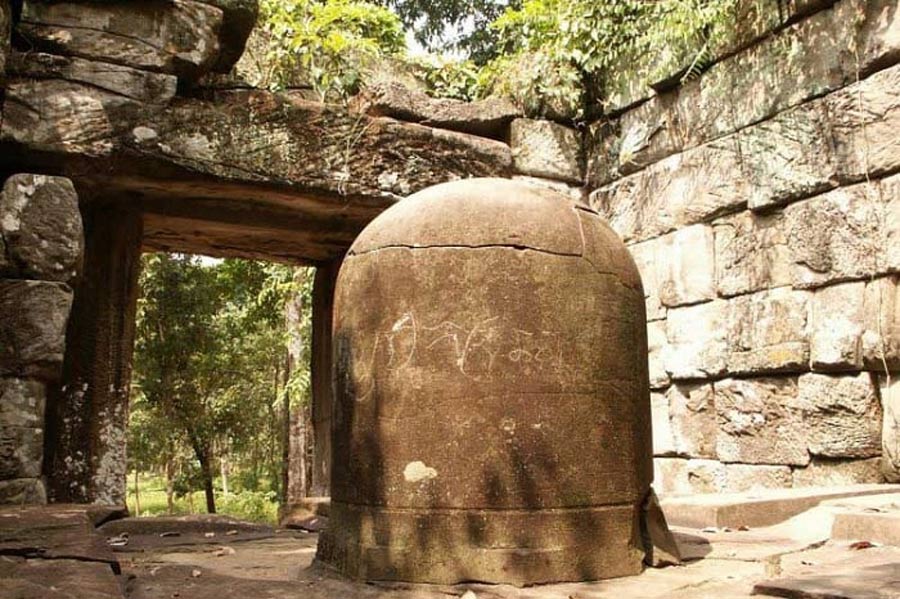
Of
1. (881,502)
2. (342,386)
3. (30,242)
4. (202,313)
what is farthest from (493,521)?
(202,313)

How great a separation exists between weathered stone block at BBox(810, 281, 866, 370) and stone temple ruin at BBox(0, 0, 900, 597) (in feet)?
0.04

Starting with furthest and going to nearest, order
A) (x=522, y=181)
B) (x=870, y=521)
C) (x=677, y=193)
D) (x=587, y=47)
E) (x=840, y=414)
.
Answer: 1. (x=587, y=47)
2. (x=677, y=193)
3. (x=840, y=414)
4. (x=522, y=181)
5. (x=870, y=521)

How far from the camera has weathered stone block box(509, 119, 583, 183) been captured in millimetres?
6887

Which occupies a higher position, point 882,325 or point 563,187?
point 563,187

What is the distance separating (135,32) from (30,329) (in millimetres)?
1892

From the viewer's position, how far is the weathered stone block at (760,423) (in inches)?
213

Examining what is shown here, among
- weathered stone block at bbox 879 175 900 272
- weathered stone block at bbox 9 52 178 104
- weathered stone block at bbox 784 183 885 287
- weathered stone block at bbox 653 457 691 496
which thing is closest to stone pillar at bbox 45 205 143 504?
weathered stone block at bbox 9 52 178 104

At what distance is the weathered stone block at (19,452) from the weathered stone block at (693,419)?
426 cm

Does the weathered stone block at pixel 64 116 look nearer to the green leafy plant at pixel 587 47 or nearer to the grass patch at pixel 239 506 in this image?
the green leafy plant at pixel 587 47

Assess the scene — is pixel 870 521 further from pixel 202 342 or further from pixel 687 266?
pixel 202 342

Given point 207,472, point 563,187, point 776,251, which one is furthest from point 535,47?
point 207,472

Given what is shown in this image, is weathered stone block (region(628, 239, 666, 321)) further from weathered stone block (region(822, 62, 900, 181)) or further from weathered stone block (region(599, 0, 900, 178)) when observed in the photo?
weathered stone block (region(822, 62, 900, 181))

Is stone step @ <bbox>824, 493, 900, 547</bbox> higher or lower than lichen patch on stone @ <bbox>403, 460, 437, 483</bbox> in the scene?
lower

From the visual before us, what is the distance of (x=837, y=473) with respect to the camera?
5.15 meters
